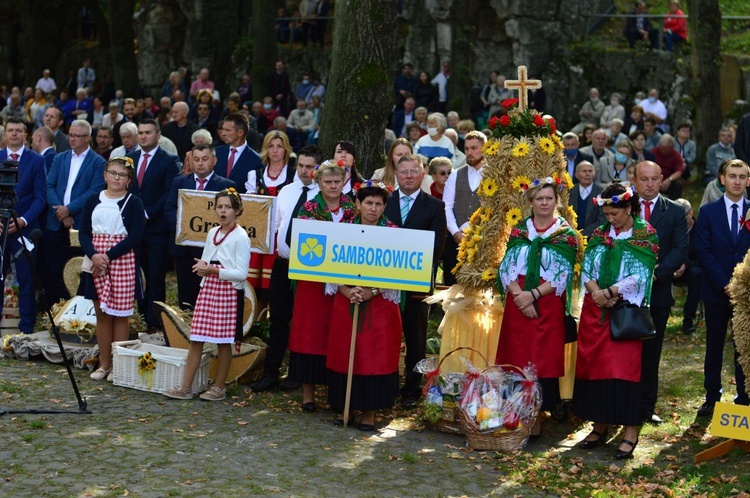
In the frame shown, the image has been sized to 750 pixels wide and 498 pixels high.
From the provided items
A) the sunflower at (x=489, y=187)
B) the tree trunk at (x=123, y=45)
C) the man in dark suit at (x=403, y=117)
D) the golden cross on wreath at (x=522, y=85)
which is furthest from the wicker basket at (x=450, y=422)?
the tree trunk at (x=123, y=45)

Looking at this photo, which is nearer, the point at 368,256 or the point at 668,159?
the point at 368,256

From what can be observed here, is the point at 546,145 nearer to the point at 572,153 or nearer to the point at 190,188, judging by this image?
the point at 190,188

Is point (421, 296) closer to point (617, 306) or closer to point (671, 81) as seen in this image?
point (617, 306)

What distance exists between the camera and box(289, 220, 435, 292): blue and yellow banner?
9141 millimetres

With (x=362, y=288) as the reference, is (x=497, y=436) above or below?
below

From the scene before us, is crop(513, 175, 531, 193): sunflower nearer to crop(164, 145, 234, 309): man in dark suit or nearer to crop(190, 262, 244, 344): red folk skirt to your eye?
crop(190, 262, 244, 344): red folk skirt

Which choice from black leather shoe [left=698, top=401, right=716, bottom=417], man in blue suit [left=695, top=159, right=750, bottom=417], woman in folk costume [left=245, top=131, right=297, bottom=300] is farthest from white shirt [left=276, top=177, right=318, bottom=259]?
black leather shoe [left=698, top=401, right=716, bottom=417]

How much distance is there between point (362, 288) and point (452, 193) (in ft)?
8.79

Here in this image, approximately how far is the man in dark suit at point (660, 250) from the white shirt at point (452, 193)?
2254 mm

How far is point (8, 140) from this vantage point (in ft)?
41.0

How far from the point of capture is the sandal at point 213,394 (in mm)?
9969

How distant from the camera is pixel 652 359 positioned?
375 inches

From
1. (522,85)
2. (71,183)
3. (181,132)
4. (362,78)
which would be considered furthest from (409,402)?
(181,132)

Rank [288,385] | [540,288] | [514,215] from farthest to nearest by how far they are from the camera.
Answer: [288,385]
[514,215]
[540,288]
